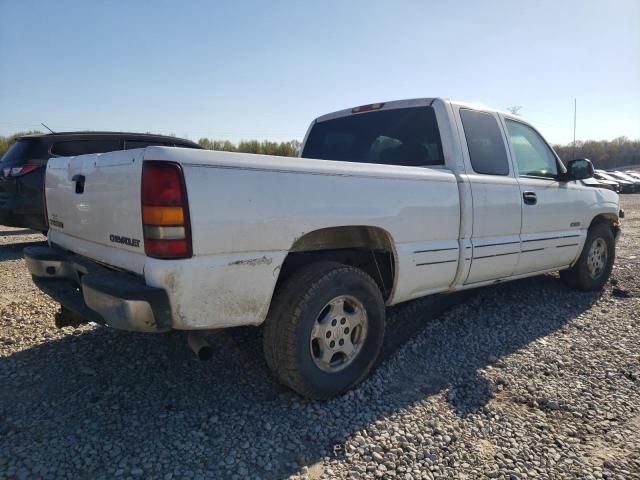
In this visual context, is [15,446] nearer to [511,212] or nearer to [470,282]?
[470,282]

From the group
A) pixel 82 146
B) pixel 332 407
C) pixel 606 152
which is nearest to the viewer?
pixel 332 407

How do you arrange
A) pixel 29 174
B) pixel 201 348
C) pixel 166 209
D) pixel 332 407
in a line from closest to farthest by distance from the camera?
pixel 166 209, pixel 201 348, pixel 332 407, pixel 29 174

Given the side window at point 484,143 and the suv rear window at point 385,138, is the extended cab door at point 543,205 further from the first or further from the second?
the suv rear window at point 385,138

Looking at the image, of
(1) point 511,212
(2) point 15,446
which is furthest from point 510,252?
(2) point 15,446

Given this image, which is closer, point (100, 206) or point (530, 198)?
point (100, 206)

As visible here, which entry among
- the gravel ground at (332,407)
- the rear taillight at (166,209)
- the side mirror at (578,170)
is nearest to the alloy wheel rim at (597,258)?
the side mirror at (578,170)

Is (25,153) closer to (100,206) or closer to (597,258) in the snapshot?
(100,206)

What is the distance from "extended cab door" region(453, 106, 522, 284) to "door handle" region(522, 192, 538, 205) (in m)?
0.11

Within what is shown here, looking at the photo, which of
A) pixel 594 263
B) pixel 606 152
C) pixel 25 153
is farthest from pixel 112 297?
pixel 606 152

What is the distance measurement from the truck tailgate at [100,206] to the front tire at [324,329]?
87cm

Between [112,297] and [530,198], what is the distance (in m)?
3.61

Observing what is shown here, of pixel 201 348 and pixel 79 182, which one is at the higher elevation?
pixel 79 182

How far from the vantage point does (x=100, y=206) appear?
270 centimetres

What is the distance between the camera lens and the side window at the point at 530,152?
4.46 metres
